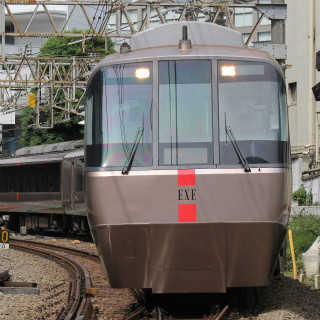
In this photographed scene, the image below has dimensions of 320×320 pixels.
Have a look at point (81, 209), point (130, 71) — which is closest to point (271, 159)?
point (130, 71)

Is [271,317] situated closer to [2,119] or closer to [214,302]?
[214,302]

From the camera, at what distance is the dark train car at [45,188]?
2259cm

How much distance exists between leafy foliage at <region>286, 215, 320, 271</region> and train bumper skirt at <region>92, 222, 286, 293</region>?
29.9 feet

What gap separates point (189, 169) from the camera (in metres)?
8.55

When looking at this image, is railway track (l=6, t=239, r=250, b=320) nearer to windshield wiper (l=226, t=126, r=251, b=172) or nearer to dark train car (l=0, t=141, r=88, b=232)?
windshield wiper (l=226, t=126, r=251, b=172)

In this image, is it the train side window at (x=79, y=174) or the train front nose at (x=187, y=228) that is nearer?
the train front nose at (x=187, y=228)

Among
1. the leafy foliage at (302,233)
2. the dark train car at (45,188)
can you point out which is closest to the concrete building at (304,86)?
the leafy foliage at (302,233)

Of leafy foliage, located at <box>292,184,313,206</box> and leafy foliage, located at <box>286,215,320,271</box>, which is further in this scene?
leafy foliage, located at <box>292,184,313,206</box>

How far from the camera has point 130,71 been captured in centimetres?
901

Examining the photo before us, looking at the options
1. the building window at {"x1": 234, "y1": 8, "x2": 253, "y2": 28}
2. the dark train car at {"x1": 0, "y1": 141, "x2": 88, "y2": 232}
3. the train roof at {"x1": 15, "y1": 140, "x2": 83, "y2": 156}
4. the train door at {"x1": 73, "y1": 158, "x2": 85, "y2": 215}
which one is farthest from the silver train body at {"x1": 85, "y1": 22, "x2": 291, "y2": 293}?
the building window at {"x1": 234, "y1": 8, "x2": 253, "y2": 28}

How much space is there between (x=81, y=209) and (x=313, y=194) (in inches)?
405

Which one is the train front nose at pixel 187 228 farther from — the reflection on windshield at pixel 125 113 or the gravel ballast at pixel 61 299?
the gravel ballast at pixel 61 299

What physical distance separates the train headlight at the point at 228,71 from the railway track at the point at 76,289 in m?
3.11

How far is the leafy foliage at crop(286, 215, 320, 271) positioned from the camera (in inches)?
755
